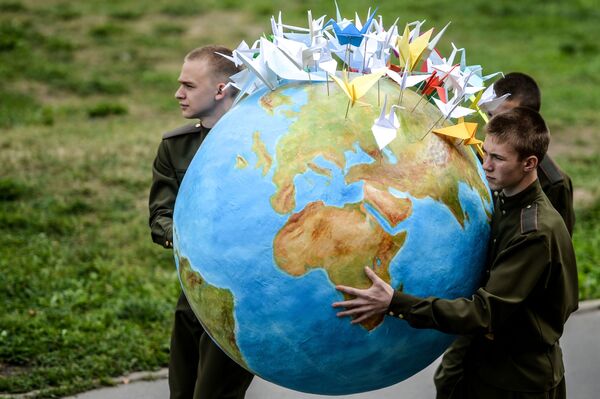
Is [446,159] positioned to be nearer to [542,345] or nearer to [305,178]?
[305,178]

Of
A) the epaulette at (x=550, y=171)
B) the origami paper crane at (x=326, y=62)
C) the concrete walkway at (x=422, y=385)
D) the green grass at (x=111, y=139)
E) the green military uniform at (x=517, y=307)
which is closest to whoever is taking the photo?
the green military uniform at (x=517, y=307)

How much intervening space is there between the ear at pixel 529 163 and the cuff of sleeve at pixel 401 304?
71 centimetres

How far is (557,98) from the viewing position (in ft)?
40.0

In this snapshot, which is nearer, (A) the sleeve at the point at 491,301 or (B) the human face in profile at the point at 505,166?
(A) the sleeve at the point at 491,301

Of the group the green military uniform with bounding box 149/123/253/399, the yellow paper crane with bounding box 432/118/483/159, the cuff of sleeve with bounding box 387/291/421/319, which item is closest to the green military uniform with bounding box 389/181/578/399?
the cuff of sleeve with bounding box 387/291/421/319

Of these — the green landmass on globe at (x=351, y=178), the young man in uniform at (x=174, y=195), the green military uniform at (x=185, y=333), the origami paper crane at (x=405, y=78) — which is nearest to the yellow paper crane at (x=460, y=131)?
Result: the green landmass on globe at (x=351, y=178)

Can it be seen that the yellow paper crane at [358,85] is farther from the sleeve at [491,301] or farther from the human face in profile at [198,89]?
the human face in profile at [198,89]

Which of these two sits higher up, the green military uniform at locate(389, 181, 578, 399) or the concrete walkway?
the green military uniform at locate(389, 181, 578, 399)

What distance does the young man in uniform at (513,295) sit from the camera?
361 centimetres

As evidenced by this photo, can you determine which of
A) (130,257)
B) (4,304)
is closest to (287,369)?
(4,304)

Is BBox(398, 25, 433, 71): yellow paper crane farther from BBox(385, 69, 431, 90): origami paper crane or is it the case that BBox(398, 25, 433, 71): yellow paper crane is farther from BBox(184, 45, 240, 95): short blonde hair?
BBox(184, 45, 240, 95): short blonde hair

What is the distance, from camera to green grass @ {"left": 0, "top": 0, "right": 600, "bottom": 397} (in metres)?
6.27

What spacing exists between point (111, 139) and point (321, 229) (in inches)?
279

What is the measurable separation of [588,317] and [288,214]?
3969mm
